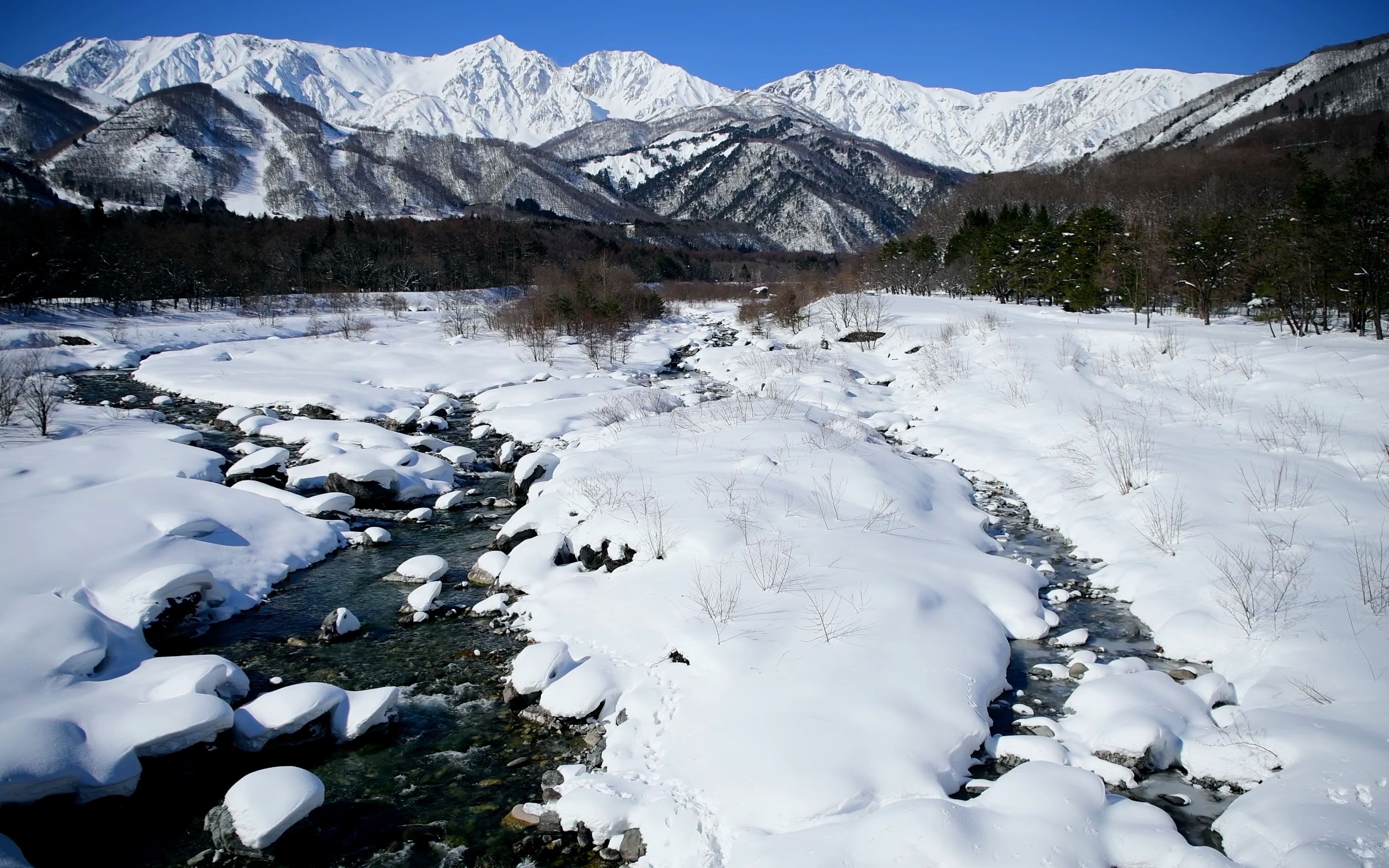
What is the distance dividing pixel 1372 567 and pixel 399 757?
10555mm

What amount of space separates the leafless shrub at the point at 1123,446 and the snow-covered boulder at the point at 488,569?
414 inches

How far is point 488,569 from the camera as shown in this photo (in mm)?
10445

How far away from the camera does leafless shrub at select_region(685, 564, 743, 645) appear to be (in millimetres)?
7645

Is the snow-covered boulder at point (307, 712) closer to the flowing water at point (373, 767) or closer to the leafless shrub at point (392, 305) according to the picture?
the flowing water at point (373, 767)

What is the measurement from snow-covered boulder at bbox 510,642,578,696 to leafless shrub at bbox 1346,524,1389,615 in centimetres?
842

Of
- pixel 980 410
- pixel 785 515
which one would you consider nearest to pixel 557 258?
pixel 980 410

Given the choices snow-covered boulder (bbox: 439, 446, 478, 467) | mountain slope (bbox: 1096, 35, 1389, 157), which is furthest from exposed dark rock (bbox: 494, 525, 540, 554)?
mountain slope (bbox: 1096, 35, 1389, 157)

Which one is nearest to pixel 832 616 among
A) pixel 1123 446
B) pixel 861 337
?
pixel 1123 446

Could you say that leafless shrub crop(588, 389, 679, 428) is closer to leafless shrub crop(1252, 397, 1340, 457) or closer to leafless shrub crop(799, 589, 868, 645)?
leafless shrub crop(799, 589, 868, 645)

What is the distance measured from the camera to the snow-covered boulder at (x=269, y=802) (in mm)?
5141

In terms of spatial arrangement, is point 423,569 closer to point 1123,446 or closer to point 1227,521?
point 1227,521

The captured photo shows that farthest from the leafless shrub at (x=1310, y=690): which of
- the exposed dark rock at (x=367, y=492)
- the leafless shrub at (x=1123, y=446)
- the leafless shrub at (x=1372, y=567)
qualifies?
the exposed dark rock at (x=367, y=492)

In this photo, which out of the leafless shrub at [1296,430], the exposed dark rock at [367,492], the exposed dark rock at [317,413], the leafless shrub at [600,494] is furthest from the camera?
the exposed dark rock at [317,413]

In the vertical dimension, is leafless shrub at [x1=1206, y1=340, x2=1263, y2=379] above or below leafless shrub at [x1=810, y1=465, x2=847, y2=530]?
above
